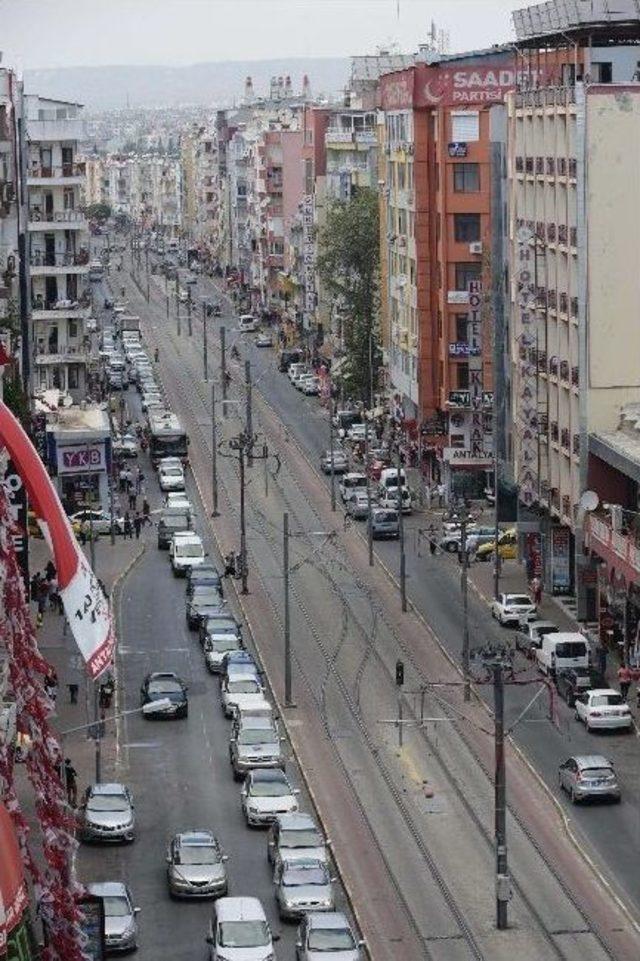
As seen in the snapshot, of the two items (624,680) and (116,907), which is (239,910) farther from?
(624,680)

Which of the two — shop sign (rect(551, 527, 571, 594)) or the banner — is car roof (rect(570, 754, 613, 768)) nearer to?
shop sign (rect(551, 527, 571, 594))

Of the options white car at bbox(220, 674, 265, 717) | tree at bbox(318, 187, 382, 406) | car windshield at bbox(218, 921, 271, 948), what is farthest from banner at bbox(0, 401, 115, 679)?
tree at bbox(318, 187, 382, 406)

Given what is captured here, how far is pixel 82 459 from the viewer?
113 m

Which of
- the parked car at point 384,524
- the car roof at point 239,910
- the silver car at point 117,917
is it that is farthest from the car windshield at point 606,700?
the parked car at point 384,524

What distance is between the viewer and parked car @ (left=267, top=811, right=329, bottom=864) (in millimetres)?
60031

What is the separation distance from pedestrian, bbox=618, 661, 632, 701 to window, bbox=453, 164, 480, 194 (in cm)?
4464

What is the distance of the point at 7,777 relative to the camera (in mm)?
42531

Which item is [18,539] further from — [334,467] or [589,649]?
[334,467]

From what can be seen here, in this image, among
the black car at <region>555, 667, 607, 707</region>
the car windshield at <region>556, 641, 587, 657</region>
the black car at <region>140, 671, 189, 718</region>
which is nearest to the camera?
the black car at <region>555, 667, 607, 707</region>

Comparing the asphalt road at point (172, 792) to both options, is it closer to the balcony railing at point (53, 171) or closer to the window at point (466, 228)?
the window at point (466, 228)

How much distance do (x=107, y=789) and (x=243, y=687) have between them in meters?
13.2

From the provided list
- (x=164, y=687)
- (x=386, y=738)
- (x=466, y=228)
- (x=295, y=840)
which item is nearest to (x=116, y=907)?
(x=295, y=840)

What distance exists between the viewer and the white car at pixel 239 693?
76.4 m

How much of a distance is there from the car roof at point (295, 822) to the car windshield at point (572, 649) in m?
17.9
